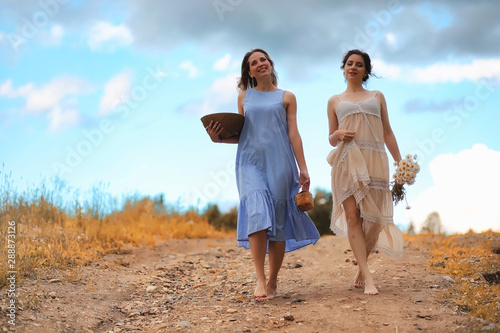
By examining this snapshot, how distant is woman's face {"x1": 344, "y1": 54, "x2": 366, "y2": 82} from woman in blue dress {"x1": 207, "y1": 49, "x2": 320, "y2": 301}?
0.68m

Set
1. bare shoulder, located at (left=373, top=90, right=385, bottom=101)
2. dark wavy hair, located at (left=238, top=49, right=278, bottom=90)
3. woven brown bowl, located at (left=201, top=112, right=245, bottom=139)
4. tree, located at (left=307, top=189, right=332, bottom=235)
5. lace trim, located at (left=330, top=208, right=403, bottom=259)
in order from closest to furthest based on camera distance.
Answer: woven brown bowl, located at (left=201, top=112, right=245, bottom=139)
lace trim, located at (left=330, top=208, right=403, bottom=259)
bare shoulder, located at (left=373, top=90, right=385, bottom=101)
dark wavy hair, located at (left=238, top=49, right=278, bottom=90)
tree, located at (left=307, top=189, right=332, bottom=235)

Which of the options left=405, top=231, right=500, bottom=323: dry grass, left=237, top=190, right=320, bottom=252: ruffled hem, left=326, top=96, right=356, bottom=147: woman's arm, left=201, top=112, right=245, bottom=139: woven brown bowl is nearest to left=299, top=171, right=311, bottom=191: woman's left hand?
left=237, top=190, right=320, bottom=252: ruffled hem

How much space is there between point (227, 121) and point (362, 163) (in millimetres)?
1478

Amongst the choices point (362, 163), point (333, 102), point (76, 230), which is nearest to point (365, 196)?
point (362, 163)

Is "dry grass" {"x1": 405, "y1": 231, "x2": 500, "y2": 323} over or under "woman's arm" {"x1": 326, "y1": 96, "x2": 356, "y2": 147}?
under

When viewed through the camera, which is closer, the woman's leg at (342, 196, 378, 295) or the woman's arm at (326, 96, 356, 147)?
the woman's leg at (342, 196, 378, 295)

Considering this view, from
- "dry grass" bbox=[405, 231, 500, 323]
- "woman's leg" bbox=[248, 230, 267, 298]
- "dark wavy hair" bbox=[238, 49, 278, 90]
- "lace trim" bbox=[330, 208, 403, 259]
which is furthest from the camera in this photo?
"dark wavy hair" bbox=[238, 49, 278, 90]

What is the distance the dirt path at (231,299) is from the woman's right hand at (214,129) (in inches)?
70.0

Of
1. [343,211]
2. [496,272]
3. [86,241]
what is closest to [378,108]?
[343,211]

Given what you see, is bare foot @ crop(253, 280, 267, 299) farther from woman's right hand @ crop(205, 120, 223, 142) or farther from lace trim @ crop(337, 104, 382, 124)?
lace trim @ crop(337, 104, 382, 124)

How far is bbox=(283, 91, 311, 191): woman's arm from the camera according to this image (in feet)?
18.0

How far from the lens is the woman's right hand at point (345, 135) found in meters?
5.52

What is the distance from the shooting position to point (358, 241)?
5508 millimetres

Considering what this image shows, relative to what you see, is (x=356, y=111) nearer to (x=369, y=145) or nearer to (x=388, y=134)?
(x=369, y=145)
